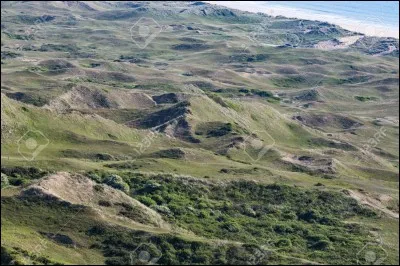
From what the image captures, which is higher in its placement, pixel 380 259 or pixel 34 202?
pixel 34 202

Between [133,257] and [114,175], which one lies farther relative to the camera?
[114,175]

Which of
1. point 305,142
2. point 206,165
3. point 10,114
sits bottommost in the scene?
point 305,142

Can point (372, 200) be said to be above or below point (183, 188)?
below

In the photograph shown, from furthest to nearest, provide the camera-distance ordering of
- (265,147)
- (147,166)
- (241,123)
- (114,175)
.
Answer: (241,123) → (265,147) → (147,166) → (114,175)

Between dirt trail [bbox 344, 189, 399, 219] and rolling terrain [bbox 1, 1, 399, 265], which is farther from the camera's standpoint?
dirt trail [bbox 344, 189, 399, 219]

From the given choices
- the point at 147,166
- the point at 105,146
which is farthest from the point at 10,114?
the point at 147,166

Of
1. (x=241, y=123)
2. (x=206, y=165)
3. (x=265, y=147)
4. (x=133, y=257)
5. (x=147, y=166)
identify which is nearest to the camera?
(x=133, y=257)

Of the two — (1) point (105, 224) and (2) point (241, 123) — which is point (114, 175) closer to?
(1) point (105, 224)

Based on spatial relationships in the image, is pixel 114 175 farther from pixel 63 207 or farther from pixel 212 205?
pixel 63 207

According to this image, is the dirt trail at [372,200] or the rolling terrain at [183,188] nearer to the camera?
the rolling terrain at [183,188]

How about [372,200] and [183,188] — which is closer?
[183,188]
